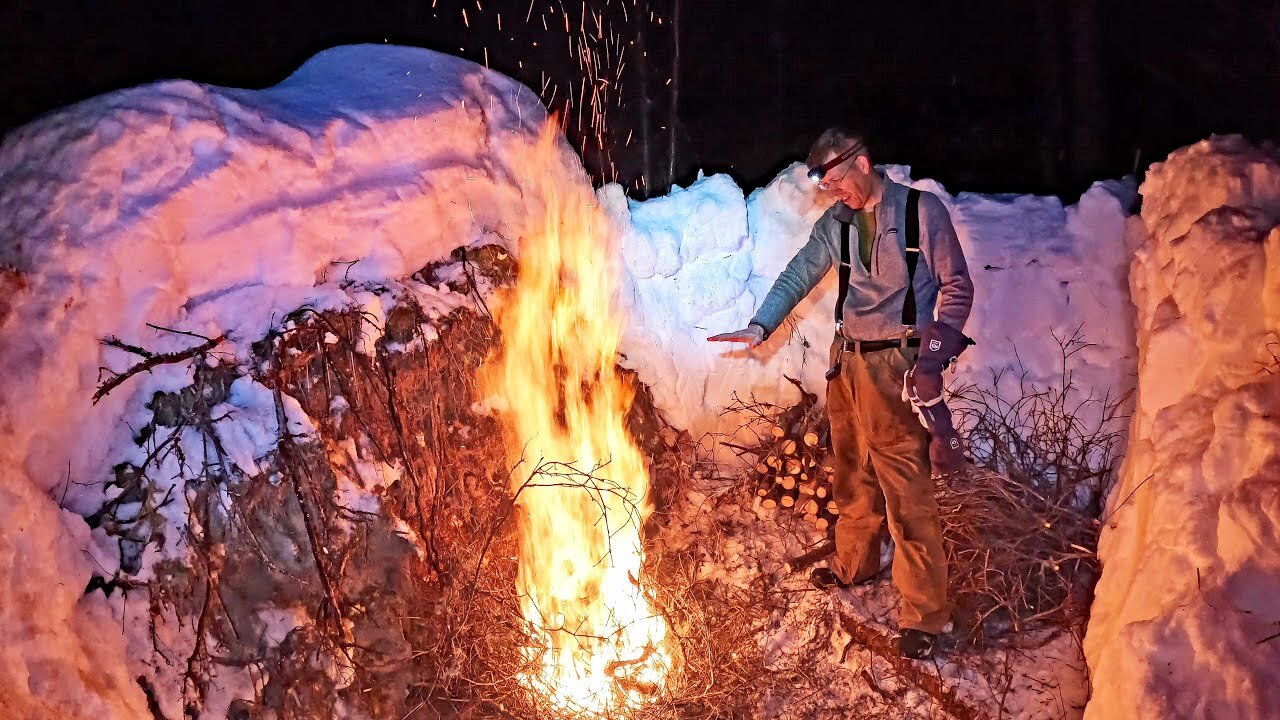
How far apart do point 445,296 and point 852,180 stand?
2206 millimetres

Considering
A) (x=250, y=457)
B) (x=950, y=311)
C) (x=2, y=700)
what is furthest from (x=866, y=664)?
(x=2, y=700)

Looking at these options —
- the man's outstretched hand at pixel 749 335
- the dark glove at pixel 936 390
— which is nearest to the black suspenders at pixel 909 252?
the dark glove at pixel 936 390

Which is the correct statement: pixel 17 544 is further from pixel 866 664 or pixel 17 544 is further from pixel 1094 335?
pixel 1094 335

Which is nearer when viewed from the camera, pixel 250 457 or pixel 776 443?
pixel 250 457

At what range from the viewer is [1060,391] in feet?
17.7

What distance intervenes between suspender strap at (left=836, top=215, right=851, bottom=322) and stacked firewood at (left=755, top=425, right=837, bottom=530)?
1.33m

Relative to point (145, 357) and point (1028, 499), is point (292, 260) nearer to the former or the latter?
point (145, 357)

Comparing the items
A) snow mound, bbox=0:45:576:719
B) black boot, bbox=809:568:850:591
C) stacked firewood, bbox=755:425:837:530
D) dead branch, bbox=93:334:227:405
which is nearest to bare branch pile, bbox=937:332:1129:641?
black boot, bbox=809:568:850:591

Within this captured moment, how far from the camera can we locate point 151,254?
3932 millimetres

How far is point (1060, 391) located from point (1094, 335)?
0.37 m

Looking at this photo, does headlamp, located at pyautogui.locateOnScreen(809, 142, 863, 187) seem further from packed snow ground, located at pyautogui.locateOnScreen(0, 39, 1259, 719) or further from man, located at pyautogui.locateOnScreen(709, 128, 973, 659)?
packed snow ground, located at pyautogui.locateOnScreen(0, 39, 1259, 719)

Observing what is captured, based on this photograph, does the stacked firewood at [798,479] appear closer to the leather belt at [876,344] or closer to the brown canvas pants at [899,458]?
the brown canvas pants at [899,458]

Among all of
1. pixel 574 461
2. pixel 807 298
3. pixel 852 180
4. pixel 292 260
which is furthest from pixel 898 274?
pixel 292 260

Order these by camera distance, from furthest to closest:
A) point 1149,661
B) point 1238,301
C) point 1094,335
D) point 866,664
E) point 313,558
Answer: point 1094,335, point 866,664, point 313,558, point 1238,301, point 1149,661
